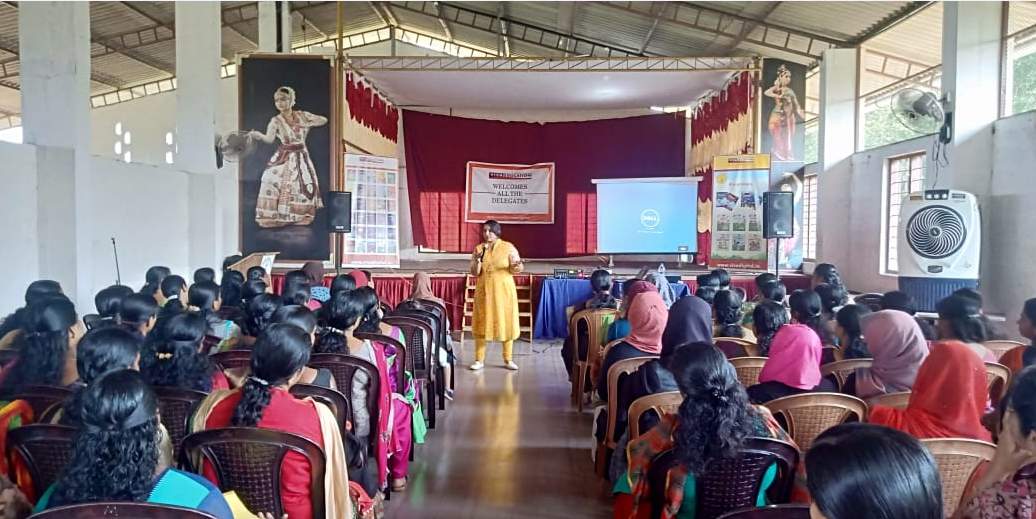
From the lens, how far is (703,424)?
182 centimetres

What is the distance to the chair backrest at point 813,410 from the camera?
2.35m

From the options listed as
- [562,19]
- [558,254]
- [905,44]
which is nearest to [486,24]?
[562,19]

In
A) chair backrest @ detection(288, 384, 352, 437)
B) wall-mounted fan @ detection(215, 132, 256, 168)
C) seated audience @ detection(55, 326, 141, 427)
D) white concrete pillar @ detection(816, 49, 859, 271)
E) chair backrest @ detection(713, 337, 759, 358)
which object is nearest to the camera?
seated audience @ detection(55, 326, 141, 427)

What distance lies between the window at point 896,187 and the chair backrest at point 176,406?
7.71 metres

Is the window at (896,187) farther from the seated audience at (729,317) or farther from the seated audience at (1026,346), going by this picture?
the seated audience at (1026,346)

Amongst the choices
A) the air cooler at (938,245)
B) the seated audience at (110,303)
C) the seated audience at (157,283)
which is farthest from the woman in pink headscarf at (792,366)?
the air cooler at (938,245)

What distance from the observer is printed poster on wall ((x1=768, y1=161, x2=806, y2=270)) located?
8.23 m

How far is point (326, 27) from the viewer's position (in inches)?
578

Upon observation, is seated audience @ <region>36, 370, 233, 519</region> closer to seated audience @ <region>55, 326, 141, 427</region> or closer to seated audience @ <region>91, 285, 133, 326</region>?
seated audience @ <region>55, 326, 141, 427</region>

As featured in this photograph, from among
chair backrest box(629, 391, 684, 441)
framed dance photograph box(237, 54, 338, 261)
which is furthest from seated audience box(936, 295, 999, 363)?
framed dance photograph box(237, 54, 338, 261)

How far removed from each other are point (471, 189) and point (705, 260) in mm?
3719

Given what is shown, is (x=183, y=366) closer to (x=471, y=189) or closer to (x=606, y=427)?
(x=606, y=427)

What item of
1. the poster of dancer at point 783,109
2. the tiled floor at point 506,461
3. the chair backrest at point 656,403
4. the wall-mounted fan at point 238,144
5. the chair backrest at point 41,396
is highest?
the poster of dancer at point 783,109

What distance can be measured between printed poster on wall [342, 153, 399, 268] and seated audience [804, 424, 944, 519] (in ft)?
27.0
